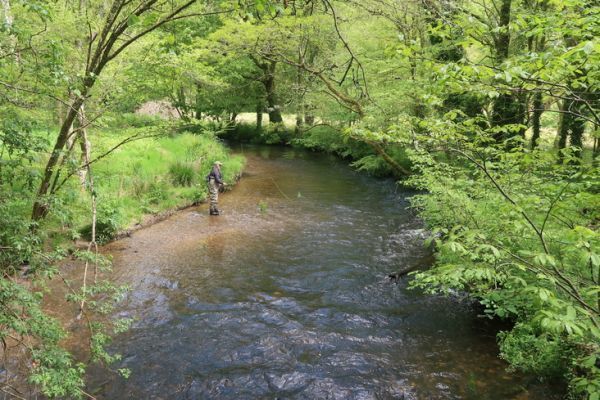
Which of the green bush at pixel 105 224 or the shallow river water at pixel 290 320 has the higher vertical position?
the green bush at pixel 105 224

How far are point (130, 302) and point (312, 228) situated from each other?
6210mm

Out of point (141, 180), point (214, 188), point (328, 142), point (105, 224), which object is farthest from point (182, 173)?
point (328, 142)

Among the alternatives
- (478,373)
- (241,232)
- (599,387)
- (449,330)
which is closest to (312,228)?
(241,232)

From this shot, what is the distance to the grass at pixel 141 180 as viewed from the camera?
1064cm

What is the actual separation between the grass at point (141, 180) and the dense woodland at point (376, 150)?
0.26 feet

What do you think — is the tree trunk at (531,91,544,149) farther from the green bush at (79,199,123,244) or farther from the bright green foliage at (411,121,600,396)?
the green bush at (79,199,123,244)

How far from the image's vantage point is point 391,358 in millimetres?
6484

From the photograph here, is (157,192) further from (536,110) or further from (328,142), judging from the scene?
(328,142)

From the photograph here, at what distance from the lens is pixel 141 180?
14.0 m

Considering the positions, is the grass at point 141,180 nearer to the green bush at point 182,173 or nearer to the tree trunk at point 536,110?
the green bush at point 182,173

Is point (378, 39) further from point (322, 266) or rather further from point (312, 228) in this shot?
point (322, 266)

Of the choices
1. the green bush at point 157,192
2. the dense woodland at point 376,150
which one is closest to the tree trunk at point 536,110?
the dense woodland at point 376,150

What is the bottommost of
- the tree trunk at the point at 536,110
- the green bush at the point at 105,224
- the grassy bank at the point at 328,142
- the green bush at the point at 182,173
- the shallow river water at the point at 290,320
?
the shallow river water at the point at 290,320

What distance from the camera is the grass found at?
10641 millimetres
